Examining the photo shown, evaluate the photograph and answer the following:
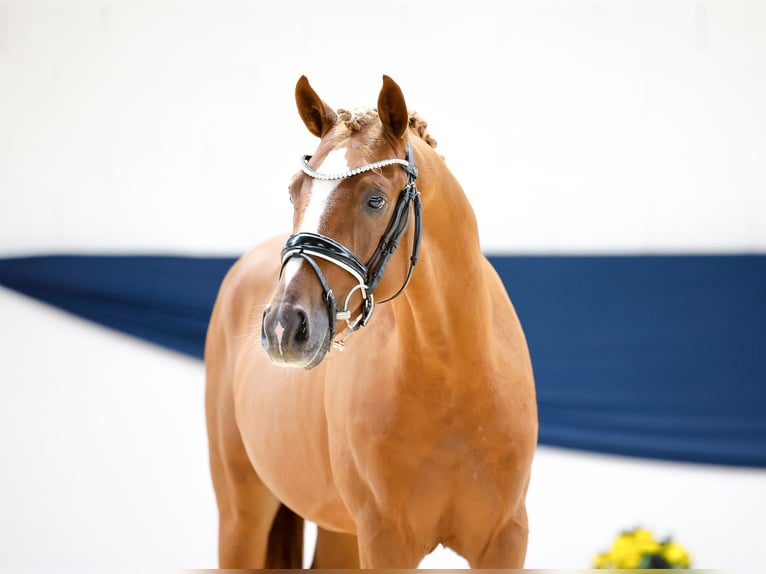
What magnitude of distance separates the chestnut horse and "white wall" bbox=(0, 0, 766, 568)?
2224mm

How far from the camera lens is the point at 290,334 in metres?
1.59

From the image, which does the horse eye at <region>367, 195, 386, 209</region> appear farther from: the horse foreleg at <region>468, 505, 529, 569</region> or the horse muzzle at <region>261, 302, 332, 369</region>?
the horse foreleg at <region>468, 505, 529, 569</region>

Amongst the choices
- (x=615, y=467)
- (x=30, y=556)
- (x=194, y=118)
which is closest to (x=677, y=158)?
(x=615, y=467)

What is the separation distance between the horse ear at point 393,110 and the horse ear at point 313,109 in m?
0.14

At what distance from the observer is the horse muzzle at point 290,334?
1591 mm

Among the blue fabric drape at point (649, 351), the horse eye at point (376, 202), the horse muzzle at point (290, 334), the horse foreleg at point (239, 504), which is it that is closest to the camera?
the horse muzzle at point (290, 334)

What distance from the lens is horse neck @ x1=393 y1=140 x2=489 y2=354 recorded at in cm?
196

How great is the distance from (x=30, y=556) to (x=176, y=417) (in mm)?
950

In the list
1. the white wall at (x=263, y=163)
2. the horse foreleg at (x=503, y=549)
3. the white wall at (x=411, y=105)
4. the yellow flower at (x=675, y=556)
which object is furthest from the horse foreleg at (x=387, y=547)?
the white wall at (x=411, y=105)

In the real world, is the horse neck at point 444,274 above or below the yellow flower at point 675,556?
above

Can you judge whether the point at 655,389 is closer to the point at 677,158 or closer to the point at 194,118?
the point at 677,158

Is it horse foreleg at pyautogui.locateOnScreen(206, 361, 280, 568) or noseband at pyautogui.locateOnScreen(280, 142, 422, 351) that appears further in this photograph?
horse foreleg at pyautogui.locateOnScreen(206, 361, 280, 568)

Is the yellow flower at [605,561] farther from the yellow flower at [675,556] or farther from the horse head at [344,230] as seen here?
the horse head at [344,230]

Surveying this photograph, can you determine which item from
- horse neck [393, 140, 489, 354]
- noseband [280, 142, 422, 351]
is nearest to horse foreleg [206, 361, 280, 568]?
horse neck [393, 140, 489, 354]
